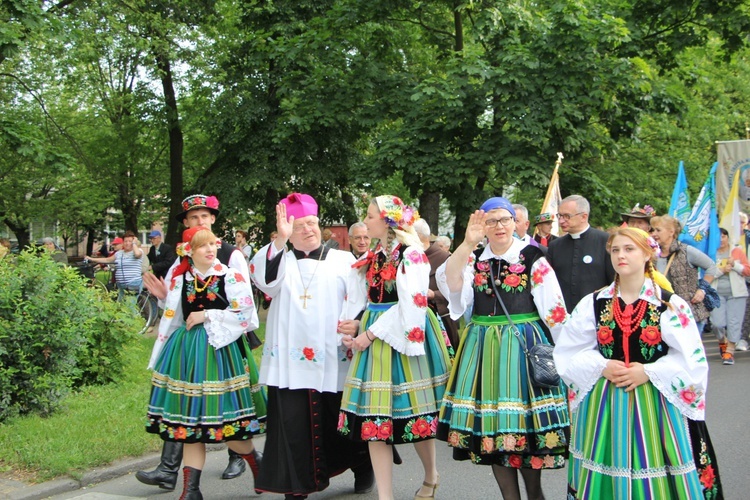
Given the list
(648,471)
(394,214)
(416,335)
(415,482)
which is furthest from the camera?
(415,482)

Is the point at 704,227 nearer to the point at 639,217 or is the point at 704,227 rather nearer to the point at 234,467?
the point at 639,217

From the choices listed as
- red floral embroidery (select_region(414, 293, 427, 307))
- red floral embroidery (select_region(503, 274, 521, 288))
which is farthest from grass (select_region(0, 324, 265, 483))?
red floral embroidery (select_region(503, 274, 521, 288))

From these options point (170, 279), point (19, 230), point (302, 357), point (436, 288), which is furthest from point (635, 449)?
point (19, 230)

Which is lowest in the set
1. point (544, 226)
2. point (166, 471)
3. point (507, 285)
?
point (166, 471)

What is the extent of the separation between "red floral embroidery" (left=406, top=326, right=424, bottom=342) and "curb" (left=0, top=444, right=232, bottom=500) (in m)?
2.75

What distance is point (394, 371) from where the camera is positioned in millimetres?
5086

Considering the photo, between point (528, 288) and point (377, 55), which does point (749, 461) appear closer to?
point (528, 288)

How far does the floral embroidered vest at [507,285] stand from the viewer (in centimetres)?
488

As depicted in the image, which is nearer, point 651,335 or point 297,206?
point 651,335

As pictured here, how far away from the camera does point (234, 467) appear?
630 cm

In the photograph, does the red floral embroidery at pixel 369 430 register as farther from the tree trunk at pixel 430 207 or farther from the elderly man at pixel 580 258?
the tree trunk at pixel 430 207

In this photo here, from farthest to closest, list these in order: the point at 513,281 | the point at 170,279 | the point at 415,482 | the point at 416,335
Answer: the point at 415,482 → the point at 170,279 → the point at 416,335 → the point at 513,281

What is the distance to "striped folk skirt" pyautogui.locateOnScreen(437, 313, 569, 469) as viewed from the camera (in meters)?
4.58

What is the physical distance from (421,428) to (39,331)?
409cm
